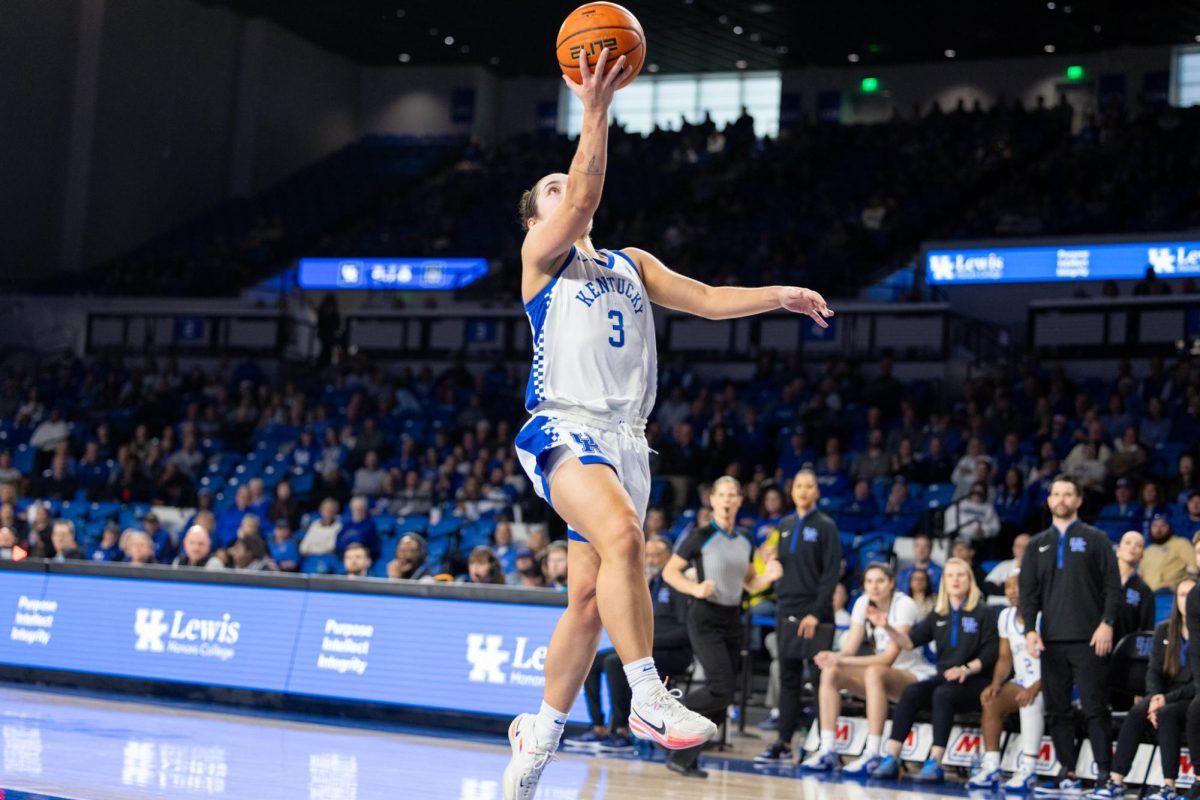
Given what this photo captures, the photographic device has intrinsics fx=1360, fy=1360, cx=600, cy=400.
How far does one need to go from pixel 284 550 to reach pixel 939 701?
783 centimetres

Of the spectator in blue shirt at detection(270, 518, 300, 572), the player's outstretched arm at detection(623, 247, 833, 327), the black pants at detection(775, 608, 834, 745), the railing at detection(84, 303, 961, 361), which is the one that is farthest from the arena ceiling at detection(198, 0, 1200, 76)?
the player's outstretched arm at detection(623, 247, 833, 327)

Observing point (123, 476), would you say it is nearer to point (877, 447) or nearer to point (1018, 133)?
point (877, 447)

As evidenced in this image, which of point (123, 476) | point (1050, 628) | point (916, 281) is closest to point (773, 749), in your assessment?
point (1050, 628)

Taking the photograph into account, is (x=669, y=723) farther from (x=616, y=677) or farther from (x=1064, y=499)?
(x=616, y=677)

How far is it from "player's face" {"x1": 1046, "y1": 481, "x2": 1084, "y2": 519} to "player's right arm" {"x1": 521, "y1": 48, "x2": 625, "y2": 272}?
5450mm

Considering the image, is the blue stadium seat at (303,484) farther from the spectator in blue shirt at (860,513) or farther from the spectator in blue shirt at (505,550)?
the spectator in blue shirt at (860,513)

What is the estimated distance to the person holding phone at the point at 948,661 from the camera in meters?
8.99

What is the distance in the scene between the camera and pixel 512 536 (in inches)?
600

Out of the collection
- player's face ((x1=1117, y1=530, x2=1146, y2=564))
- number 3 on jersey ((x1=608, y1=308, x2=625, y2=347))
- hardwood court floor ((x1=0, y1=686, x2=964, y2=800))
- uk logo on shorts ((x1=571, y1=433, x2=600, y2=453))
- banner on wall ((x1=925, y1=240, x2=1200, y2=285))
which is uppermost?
banner on wall ((x1=925, y1=240, x2=1200, y2=285))

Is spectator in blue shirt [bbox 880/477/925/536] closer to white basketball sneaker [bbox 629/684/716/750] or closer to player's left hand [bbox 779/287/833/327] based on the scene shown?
player's left hand [bbox 779/287/833/327]

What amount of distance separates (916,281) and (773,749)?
14.2 meters

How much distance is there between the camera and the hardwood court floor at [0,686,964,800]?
6.57 m

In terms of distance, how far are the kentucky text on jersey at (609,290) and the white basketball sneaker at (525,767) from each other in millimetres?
1429

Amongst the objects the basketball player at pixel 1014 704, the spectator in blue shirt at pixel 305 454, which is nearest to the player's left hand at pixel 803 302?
the basketball player at pixel 1014 704
